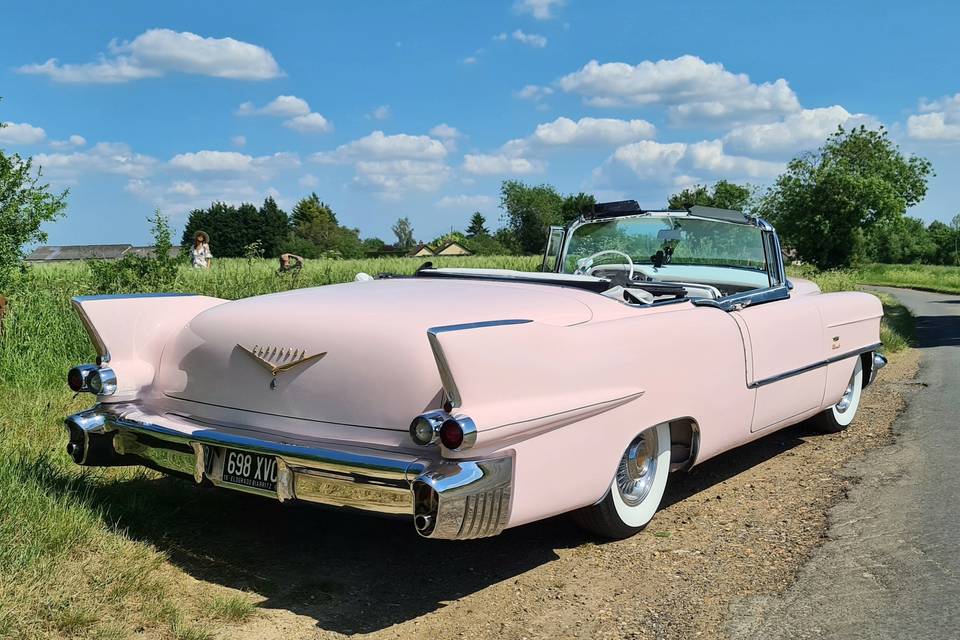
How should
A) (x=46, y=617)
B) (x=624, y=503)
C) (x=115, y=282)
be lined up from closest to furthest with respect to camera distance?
(x=46, y=617) → (x=624, y=503) → (x=115, y=282)

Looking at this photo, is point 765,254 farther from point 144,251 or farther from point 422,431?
point 144,251

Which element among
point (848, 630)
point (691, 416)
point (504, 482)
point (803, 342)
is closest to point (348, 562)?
point (504, 482)

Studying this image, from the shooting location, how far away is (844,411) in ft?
19.7

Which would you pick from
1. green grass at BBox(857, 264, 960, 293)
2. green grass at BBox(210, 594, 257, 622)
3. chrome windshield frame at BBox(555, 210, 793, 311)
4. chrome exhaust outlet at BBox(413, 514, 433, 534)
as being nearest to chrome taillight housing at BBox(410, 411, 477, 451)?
chrome exhaust outlet at BBox(413, 514, 433, 534)

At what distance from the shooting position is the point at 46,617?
2746 millimetres

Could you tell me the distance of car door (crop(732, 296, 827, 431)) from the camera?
4387mm

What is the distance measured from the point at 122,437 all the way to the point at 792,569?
283cm

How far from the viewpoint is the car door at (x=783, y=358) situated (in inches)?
173

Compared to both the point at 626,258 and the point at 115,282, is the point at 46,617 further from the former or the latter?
the point at 115,282

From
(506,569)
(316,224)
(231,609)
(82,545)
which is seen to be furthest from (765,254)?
(316,224)

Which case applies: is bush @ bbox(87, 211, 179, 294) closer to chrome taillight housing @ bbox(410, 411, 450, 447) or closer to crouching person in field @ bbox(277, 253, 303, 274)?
crouching person in field @ bbox(277, 253, 303, 274)

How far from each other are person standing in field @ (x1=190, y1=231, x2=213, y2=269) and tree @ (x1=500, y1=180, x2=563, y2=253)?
2545 inches

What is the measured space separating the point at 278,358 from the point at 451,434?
Result: 35.0 inches

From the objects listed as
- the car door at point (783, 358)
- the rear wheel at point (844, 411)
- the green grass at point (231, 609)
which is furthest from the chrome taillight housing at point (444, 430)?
the rear wheel at point (844, 411)
